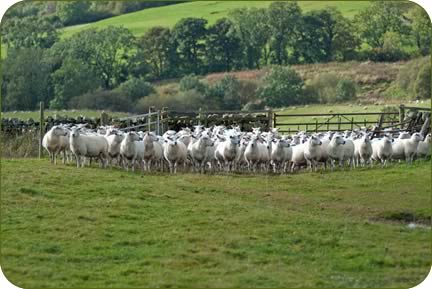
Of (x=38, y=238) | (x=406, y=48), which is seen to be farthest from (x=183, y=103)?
(x=38, y=238)

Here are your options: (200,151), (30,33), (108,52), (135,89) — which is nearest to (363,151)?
(200,151)

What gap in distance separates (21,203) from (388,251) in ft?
25.6

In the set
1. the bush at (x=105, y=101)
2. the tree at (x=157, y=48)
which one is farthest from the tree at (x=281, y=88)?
the bush at (x=105, y=101)

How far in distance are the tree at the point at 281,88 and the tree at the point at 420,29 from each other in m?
7.32

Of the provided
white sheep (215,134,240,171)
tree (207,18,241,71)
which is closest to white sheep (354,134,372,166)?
white sheep (215,134,240,171)

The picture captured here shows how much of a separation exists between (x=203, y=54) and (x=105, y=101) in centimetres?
739

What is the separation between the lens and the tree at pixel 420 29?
198 ft

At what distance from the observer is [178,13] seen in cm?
6650

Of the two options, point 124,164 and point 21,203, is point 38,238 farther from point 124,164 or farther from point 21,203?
point 124,164

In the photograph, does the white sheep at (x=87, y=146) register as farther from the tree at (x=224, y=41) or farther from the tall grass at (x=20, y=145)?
the tree at (x=224, y=41)

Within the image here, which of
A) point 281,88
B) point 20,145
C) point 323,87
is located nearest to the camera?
point 20,145

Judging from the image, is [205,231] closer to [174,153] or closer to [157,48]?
[174,153]

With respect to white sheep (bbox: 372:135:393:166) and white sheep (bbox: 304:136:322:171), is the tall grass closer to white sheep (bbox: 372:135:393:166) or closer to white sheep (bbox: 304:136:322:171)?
white sheep (bbox: 304:136:322:171)

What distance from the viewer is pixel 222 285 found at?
17.6 metres
